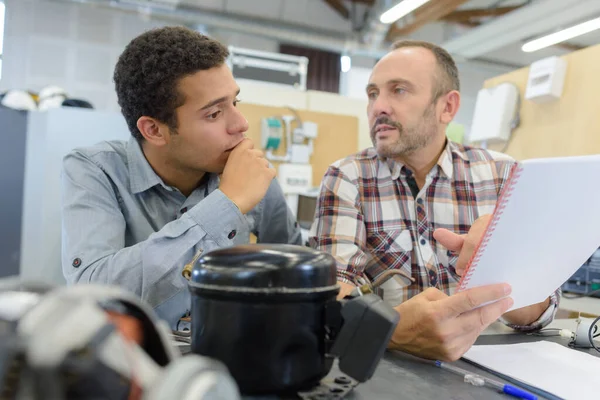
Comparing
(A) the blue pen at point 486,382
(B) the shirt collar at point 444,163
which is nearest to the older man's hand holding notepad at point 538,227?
(A) the blue pen at point 486,382

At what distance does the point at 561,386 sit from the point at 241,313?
408 mm

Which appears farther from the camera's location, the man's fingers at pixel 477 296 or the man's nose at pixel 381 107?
the man's nose at pixel 381 107

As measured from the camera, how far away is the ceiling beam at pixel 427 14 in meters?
5.07

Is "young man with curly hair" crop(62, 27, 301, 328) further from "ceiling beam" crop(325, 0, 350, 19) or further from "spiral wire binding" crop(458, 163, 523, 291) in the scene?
"ceiling beam" crop(325, 0, 350, 19)

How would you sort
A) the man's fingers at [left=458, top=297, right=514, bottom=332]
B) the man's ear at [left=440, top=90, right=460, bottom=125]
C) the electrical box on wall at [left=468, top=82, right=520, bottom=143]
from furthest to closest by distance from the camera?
1. the electrical box on wall at [left=468, top=82, right=520, bottom=143]
2. the man's ear at [left=440, top=90, right=460, bottom=125]
3. the man's fingers at [left=458, top=297, right=514, bottom=332]

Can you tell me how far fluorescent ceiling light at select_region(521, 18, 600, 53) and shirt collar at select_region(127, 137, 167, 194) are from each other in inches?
194

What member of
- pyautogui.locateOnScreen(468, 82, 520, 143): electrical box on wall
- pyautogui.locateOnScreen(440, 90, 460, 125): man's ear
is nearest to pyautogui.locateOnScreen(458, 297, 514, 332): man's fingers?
pyautogui.locateOnScreen(440, 90, 460, 125): man's ear

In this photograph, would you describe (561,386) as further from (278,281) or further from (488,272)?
(278,281)

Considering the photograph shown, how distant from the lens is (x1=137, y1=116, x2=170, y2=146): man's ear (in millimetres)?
1130

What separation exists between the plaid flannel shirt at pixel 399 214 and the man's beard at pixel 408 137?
3cm

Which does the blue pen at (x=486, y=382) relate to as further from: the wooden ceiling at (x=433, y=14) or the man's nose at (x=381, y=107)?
the wooden ceiling at (x=433, y=14)

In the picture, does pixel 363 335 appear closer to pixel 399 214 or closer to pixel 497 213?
pixel 497 213

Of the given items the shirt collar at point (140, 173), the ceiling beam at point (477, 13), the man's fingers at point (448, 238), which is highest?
the ceiling beam at point (477, 13)

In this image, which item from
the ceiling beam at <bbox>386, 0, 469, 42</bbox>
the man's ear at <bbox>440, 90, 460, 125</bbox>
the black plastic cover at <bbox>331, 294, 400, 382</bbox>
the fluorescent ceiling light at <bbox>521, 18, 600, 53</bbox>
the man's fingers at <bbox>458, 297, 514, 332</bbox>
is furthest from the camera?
the ceiling beam at <bbox>386, 0, 469, 42</bbox>
